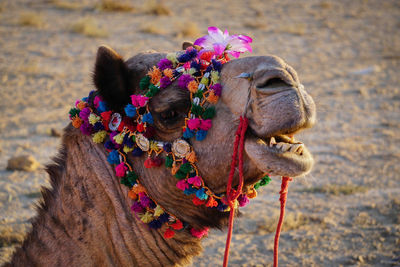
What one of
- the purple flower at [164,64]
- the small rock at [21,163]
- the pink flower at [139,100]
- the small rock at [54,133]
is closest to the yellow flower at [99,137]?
the pink flower at [139,100]

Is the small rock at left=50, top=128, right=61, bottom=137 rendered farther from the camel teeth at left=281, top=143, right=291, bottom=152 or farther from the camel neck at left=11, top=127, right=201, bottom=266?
the camel teeth at left=281, top=143, right=291, bottom=152

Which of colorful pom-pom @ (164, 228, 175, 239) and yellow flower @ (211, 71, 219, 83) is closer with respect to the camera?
yellow flower @ (211, 71, 219, 83)

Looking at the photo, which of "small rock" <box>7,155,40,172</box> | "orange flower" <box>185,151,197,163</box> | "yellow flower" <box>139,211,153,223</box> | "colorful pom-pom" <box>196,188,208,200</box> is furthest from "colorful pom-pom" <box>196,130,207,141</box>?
"small rock" <box>7,155,40,172</box>

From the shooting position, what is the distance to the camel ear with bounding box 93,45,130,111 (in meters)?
2.84

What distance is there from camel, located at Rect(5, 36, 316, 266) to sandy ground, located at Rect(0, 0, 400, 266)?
0.92m

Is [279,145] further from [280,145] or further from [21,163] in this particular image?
[21,163]

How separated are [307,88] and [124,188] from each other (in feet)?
31.0

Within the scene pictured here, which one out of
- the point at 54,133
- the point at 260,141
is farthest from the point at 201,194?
the point at 54,133

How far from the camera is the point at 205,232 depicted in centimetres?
311

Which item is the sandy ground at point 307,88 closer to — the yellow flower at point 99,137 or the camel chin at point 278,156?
the camel chin at point 278,156

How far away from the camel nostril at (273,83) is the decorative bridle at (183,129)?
33cm

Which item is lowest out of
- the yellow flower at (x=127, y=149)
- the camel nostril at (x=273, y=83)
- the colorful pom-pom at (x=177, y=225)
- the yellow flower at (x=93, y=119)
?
the colorful pom-pom at (x=177, y=225)

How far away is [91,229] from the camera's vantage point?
2.96 meters

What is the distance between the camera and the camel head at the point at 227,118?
244 centimetres
